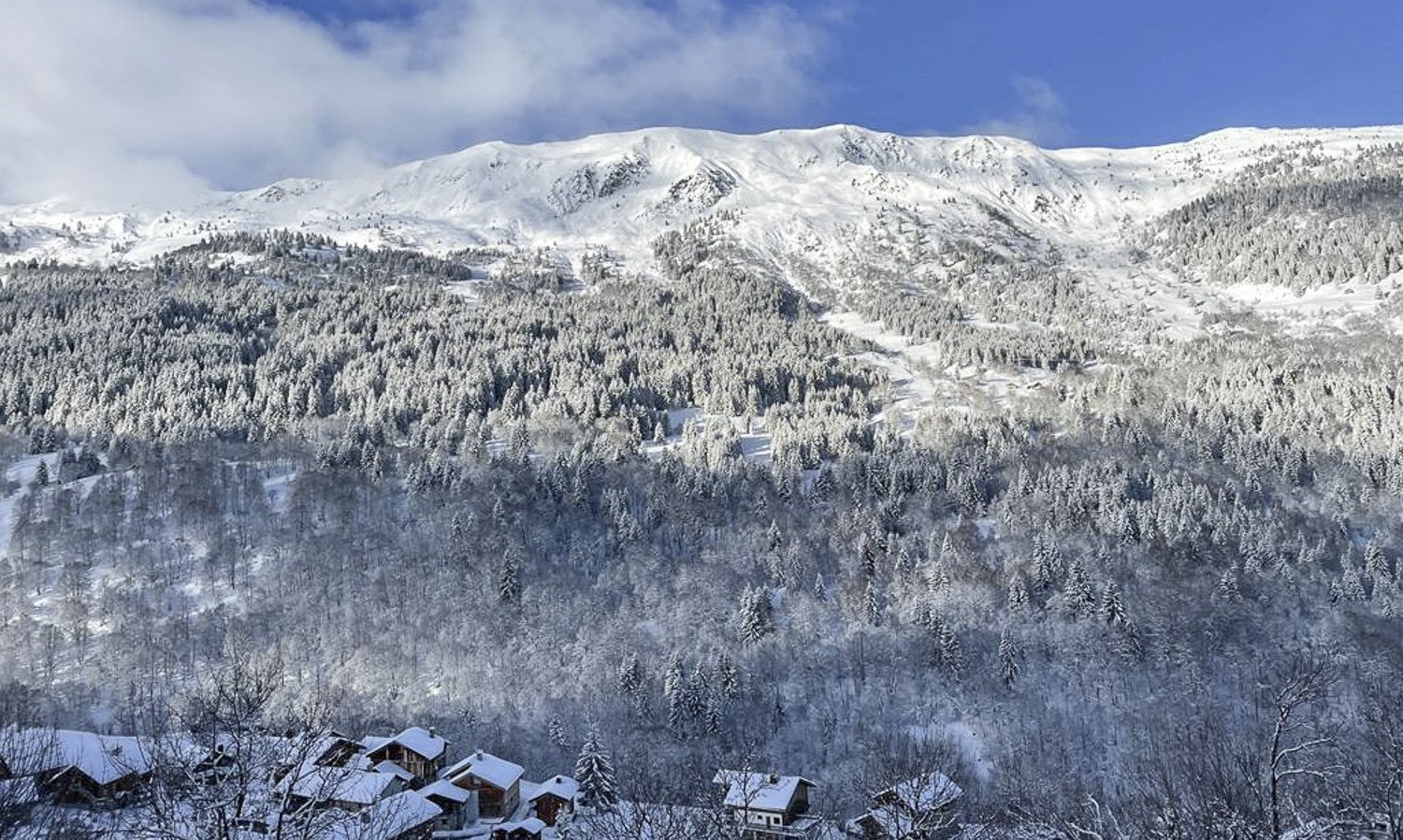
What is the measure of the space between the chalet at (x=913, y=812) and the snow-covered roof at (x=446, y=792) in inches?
1026

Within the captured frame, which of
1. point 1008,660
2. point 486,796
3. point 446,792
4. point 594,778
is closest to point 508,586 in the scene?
point 486,796

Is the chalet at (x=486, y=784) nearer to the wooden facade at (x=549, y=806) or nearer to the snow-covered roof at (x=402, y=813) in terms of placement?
the wooden facade at (x=549, y=806)

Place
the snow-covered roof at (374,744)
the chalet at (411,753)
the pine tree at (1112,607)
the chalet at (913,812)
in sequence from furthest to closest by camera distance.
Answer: the pine tree at (1112,607) < the chalet at (411,753) < the snow-covered roof at (374,744) < the chalet at (913,812)

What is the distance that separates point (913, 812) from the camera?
23.1m

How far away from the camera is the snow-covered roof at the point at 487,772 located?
6209cm

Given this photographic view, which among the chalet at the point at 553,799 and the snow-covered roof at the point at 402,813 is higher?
the snow-covered roof at the point at 402,813

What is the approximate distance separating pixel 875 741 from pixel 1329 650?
49.1 metres

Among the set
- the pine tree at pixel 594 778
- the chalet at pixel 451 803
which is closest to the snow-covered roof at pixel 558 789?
the pine tree at pixel 594 778

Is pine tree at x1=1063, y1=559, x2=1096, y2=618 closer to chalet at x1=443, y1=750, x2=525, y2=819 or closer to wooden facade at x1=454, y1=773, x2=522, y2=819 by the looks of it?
chalet at x1=443, y1=750, x2=525, y2=819

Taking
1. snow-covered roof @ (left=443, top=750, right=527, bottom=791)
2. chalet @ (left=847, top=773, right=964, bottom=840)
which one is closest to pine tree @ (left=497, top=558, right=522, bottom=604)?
snow-covered roof @ (left=443, top=750, right=527, bottom=791)

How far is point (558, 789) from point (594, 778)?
8.68 ft

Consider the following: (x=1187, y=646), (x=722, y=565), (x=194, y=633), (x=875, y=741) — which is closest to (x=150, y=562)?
(x=194, y=633)

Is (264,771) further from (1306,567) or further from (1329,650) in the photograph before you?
(1306,567)

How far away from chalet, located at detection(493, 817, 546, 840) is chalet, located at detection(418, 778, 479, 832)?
4.16 meters
